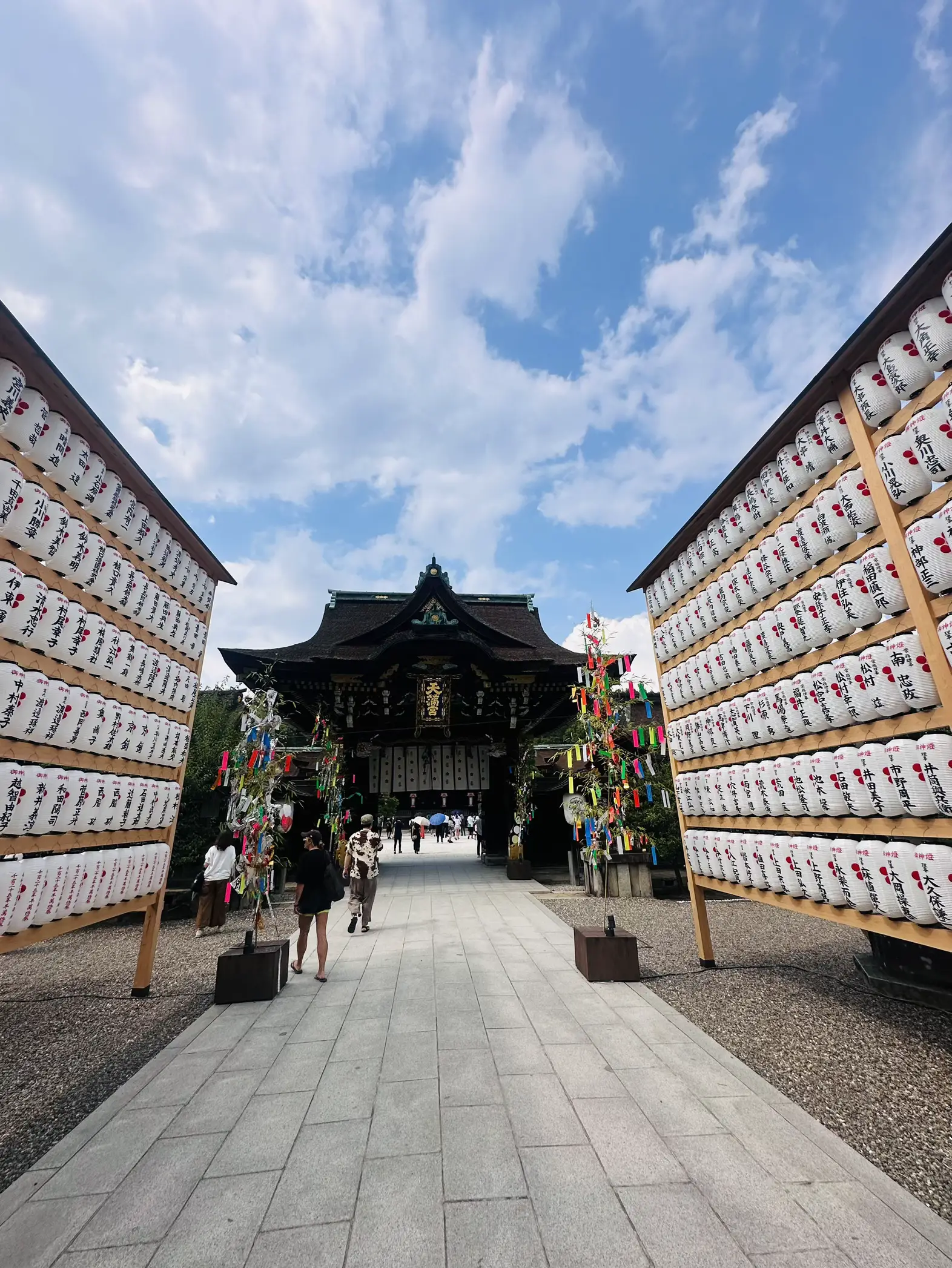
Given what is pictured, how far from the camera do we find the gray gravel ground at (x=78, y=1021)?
3.59 meters

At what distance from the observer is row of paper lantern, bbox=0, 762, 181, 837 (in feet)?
12.4

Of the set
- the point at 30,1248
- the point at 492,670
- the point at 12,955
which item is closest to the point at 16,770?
the point at 30,1248

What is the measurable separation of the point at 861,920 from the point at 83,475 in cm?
758

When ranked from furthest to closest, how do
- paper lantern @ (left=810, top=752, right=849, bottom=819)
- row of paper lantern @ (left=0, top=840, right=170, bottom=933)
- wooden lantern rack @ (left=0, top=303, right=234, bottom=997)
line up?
1. paper lantern @ (left=810, top=752, right=849, bottom=819)
2. wooden lantern rack @ (left=0, top=303, right=234, bottom=997)
3. row of paper lantern @ (left=0, top=840, right=170, bottom=933)

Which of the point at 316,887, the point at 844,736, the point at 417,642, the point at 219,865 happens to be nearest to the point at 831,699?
the point at 844,736

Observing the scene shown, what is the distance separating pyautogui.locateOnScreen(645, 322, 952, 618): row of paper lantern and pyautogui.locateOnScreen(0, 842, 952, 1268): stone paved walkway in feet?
13.8

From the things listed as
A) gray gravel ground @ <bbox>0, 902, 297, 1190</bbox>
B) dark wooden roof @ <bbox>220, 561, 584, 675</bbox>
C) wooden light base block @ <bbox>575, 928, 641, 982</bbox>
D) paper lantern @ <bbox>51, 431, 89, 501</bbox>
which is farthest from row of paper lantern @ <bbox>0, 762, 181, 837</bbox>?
dark wooden roof @ <bbox>220, 561, 584, 675</bbox>

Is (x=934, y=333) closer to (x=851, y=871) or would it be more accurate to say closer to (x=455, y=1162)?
(x=851, y=871)

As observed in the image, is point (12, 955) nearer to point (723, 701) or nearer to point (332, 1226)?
point (332, 1226)

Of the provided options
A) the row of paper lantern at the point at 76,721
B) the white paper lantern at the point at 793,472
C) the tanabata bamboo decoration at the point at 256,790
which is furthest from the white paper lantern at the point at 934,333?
the tanabata bamboo decoration at the point at 256,790

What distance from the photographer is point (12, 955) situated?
8195mm

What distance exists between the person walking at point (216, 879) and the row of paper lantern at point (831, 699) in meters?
8.22

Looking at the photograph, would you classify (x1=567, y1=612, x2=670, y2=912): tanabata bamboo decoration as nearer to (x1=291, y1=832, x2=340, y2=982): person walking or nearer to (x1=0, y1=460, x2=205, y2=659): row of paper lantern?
(x1=291, y1=832, x2=340, y2=982): person walking

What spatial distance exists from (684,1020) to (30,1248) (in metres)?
4.89
